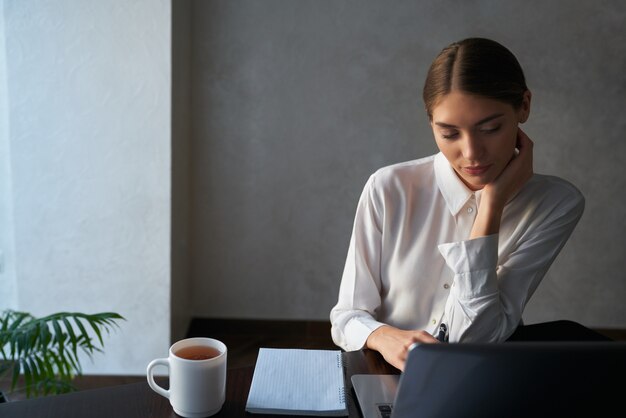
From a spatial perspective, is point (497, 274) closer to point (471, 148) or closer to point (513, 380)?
point (471, 148)

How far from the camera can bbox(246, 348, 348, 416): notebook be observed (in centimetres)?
79

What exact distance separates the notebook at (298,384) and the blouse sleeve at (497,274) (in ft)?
0.96

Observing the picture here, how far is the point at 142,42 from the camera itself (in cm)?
205

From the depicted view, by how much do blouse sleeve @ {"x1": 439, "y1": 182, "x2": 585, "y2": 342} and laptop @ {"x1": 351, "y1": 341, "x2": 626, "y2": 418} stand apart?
1.49 ft

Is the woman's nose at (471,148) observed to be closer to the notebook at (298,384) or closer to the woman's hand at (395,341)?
the woman's hand at (395,341)

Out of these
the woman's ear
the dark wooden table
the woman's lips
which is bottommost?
the dark wooden table

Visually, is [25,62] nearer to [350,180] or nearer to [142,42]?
[142,42]

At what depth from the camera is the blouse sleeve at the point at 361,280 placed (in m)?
1.17

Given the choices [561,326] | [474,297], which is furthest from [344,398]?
[561,326]

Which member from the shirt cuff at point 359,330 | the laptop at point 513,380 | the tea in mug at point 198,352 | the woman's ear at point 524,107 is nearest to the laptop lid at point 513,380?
the laptop at point 513,380

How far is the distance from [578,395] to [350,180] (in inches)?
81.0

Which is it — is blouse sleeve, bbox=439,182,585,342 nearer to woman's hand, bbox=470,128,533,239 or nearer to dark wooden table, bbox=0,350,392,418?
woman's hand, bbox=470,128,533,239

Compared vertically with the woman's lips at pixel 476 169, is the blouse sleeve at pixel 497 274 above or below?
below

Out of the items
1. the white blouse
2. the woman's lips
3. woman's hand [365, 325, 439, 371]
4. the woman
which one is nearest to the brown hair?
the woman
